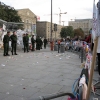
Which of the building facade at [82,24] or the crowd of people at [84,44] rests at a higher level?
the building facade at [82,24]

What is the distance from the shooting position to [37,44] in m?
20.2

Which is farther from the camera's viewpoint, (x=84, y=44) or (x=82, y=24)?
(x=82, y=24)

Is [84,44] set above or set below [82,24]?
below

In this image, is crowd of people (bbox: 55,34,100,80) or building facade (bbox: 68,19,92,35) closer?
crowd of people (bbox: 55,34,100,80)

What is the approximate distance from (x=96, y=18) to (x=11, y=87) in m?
3.18

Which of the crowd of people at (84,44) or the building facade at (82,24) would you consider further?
the building facade at (82,24)

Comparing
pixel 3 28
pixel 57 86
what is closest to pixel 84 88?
pixel 57 86

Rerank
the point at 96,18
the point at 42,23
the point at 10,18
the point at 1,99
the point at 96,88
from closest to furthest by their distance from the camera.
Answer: the point at 96,18
the point at 1,99
the point at 96,88
the point at 10,18
the point at 42,23

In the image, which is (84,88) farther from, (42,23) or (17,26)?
(42,23)

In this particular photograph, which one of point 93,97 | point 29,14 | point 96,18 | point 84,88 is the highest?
point 29,14

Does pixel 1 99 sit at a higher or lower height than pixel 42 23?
lower

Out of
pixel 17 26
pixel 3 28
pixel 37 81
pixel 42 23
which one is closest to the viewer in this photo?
pixel 37 81

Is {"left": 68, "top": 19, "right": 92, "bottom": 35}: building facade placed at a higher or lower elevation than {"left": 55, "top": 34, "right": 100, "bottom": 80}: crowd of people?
higher

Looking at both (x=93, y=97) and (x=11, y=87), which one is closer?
(x=93, y=97)
